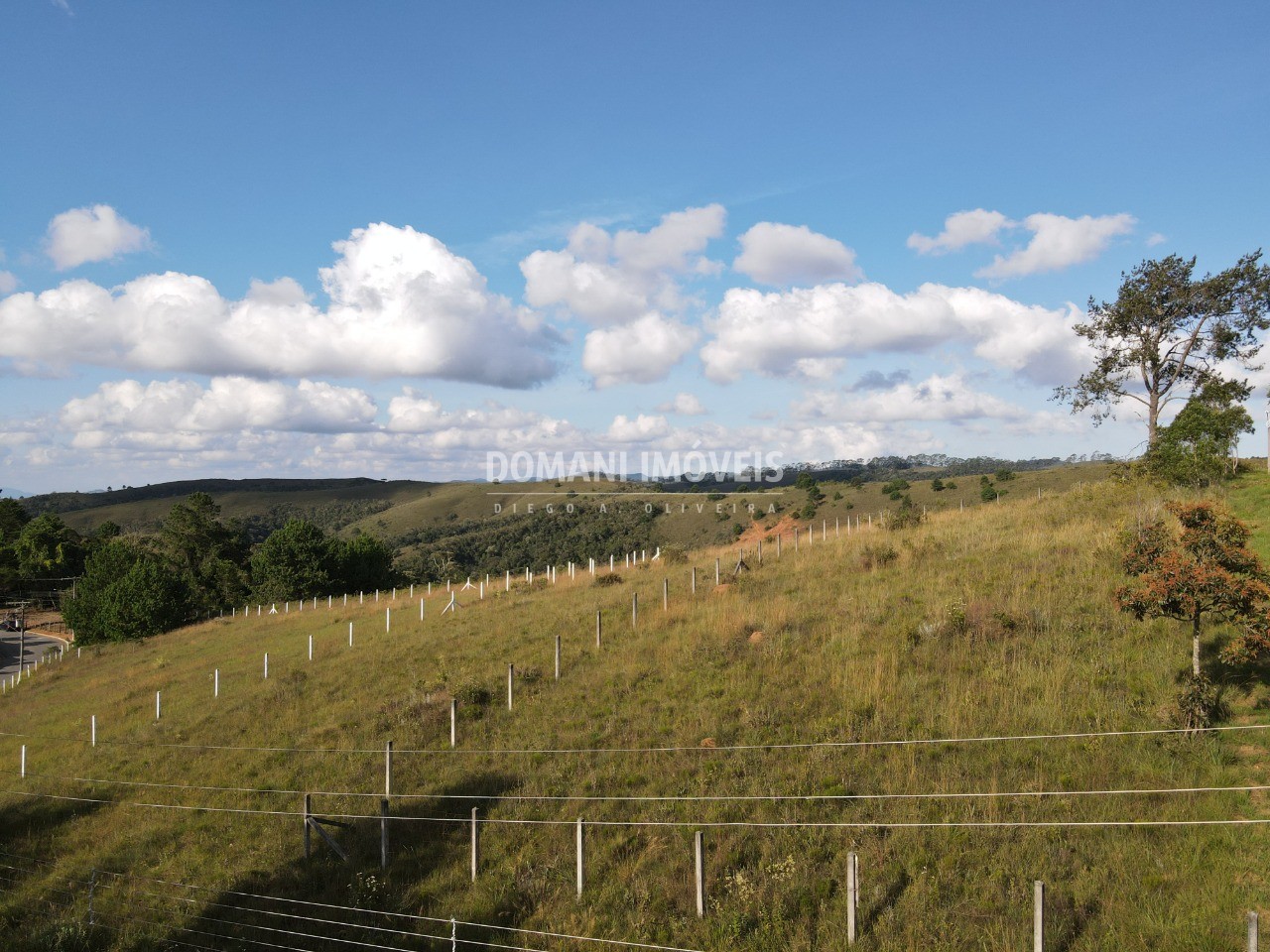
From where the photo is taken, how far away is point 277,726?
20422 millimetres

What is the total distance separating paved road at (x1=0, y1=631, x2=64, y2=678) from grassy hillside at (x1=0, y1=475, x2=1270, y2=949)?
185 feet

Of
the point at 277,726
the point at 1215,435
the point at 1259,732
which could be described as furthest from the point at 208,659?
the point at 1215,435

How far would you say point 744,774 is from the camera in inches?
511

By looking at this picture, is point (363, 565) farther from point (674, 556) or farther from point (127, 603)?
point (674, 556)

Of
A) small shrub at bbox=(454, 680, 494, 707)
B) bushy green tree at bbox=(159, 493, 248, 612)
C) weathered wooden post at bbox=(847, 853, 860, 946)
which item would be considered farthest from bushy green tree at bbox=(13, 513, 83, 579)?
weathered wooden post at bbox=(847, 853, 860, 946)

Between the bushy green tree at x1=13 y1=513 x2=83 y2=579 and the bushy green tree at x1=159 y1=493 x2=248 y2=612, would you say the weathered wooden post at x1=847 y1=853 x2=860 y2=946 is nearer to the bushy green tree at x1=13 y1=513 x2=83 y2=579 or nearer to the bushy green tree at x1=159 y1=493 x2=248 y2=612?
the bushy green tree at x1=159 y1=493 x2=248 y2=612

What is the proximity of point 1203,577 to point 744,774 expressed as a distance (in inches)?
330

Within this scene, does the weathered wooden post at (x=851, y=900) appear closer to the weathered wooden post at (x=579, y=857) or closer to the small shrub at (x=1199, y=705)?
the weathered wooden post at (x=579, y=857)

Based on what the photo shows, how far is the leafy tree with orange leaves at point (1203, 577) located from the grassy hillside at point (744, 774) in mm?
1588

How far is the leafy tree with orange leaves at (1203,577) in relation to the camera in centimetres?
1194

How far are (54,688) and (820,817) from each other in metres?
48.1

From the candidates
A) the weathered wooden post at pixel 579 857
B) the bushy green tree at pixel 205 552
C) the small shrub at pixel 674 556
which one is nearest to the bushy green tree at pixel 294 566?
the bushy green tree at pixel 205 552

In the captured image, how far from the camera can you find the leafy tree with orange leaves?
39.2 feet

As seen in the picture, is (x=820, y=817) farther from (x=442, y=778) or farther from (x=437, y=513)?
(x=437, y=513)
